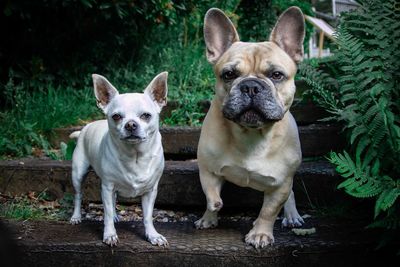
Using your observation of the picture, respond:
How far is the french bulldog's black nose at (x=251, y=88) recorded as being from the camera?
2760 millimetres

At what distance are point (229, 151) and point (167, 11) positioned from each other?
10.5 feet

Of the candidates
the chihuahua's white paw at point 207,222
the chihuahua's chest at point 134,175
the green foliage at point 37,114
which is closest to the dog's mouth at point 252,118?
the chihuahua's chest at point 134,175

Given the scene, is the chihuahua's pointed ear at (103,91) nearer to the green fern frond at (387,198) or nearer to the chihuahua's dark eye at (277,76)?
the chihuahua's dark eye at (277,76)

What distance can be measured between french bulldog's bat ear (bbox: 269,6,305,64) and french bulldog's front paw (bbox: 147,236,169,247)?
55.2 inches

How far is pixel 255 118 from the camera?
9.20ft

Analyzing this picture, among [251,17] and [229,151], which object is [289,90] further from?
[251,17]

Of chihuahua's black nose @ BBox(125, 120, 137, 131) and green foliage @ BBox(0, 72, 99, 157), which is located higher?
chihuahua's black nose @ BBox(125, 120, 137, 131)

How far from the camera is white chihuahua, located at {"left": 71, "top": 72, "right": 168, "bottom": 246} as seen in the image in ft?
9.62

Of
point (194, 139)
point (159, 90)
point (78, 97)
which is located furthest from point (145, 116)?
point (78, 97)

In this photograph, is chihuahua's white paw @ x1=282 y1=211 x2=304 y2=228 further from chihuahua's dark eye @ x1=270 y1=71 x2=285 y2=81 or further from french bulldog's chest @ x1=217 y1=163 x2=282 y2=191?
chihuahua's dark eye @ x1=270 y1=71 x2=285 y2=81

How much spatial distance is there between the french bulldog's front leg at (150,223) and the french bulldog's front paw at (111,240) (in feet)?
0.67

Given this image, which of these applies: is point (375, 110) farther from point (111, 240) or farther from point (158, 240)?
point (111, 240)

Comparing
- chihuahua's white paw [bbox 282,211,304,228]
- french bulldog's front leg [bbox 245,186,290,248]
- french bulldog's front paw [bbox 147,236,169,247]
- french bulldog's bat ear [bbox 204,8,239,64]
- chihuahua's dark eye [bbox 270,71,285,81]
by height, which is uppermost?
french bulldog's bat ear [bbox 204,8,239,64]

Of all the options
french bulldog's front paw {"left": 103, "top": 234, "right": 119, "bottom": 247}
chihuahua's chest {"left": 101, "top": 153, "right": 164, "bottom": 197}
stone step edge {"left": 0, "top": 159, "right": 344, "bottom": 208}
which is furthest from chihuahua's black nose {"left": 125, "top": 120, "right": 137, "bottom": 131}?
stone step edge {"left": 0, "top": 159, "right": 344, "bottom": 208}
